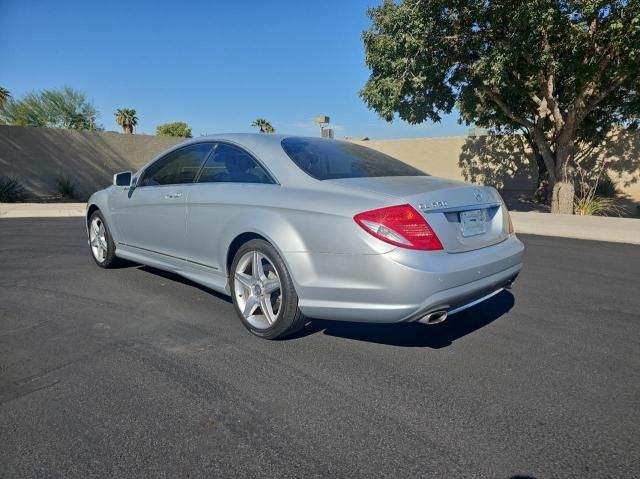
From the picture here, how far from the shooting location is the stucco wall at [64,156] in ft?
60.5

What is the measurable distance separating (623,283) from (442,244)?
3595 millimetres

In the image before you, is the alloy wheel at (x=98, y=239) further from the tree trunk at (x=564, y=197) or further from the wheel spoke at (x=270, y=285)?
the tree trunk at (x=564, y=197)

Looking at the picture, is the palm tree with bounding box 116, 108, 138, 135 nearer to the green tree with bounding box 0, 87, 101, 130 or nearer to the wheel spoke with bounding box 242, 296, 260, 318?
the green tree with bounding box 0, 87, 101, 130

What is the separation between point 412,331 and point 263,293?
4.09ft

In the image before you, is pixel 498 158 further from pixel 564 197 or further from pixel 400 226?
pixel 400 226

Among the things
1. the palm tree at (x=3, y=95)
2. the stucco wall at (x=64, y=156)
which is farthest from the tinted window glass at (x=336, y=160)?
the palm tree at (x=3, y=95)

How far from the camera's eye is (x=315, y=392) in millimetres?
2752

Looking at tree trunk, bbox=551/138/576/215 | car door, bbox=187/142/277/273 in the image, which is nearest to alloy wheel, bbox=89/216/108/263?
car door, bbox=187/142/277/273

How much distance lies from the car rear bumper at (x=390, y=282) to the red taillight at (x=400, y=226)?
0.07 meters

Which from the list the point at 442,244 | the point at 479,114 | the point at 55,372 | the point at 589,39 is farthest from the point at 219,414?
the point at 479,114

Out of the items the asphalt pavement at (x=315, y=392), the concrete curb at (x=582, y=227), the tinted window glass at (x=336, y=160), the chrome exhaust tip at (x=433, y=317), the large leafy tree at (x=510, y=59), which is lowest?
the asphalt pavement at (x=315, y=392)

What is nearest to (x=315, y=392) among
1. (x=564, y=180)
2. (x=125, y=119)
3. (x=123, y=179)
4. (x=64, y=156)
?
(x=123, y=179)

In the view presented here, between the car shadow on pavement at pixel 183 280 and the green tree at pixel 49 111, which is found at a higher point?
the green tree at pixel 49 111

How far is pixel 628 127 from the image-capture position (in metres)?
17.1
